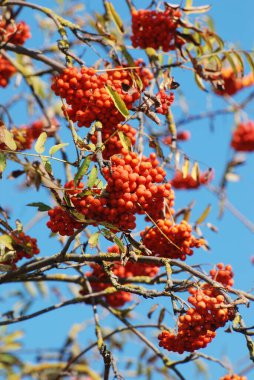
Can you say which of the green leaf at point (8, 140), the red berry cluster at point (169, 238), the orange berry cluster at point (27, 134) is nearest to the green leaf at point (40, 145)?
the green leaf at point (8, 140)

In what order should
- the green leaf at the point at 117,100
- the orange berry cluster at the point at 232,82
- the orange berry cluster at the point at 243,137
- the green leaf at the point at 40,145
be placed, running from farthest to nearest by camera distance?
the orange berry cluster at the point at 243,137 < the orange berry cluster at the point at 232,82 < the green leaf at the point at 40,145 < the green leaf at the point at 117,100

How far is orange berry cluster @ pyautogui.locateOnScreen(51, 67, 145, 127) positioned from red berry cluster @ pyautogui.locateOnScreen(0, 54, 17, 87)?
1.70 meters

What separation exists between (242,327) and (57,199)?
75 centimetres

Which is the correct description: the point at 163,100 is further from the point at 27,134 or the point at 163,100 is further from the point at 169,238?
the point at 27,134

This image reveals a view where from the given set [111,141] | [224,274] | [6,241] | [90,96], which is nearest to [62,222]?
[6,241]

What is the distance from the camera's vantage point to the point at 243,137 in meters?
6.73

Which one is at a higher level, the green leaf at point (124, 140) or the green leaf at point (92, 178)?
the green leaf at point (124, 140)

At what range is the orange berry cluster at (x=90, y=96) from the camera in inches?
102

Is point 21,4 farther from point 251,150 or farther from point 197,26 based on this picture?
point 251,150

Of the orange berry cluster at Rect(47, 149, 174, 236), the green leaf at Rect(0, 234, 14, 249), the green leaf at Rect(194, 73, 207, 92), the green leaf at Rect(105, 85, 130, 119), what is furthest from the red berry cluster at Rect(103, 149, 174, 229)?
the green leaf at Rect(194, 73, 207, 92)

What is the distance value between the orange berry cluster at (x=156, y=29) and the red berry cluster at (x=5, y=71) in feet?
3.26

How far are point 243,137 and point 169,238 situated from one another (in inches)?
159

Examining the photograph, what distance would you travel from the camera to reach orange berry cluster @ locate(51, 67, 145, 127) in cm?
260

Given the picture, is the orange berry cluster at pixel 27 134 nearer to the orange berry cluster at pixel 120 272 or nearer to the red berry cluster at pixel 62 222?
the orange berry cluster at pixel 120 272
